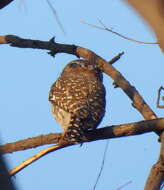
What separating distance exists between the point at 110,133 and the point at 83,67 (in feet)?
7.96

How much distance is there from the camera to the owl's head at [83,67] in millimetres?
6001

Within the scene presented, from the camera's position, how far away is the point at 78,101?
513 centimetres

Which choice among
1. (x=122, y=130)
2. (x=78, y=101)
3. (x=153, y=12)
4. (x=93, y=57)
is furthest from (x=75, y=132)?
(x=153, y=12)

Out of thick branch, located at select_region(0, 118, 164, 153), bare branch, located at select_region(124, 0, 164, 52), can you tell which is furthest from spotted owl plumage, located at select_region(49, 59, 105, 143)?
bare branch, located at select_region(124, 0, 164, 52)

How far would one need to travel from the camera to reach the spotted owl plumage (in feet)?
15.6

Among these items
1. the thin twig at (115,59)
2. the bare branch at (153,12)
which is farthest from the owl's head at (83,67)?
the bare branch at (153,12)

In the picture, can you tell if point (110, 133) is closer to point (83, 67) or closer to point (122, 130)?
point (122, 130)

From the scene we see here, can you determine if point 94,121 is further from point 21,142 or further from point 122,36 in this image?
point 122,36

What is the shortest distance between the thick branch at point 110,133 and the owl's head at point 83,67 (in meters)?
1.66

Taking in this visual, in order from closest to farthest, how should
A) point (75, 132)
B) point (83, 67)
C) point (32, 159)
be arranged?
point (32, 159), point (75, 132), point (83, 67)

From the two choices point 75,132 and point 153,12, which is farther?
point 75,132

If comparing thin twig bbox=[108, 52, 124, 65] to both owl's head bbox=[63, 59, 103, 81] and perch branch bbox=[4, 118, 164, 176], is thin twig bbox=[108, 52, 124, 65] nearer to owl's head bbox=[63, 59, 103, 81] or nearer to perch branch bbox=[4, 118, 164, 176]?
owl's head bbox=[63, 59, 103, 81]

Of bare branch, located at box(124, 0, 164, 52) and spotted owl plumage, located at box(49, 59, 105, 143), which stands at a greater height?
bare branch, located at box(124, 0, 164, 52)

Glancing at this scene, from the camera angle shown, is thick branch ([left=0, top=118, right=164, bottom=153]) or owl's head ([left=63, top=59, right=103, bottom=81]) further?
owl's head ([left=63, top=59, right=103, bottom=81])
